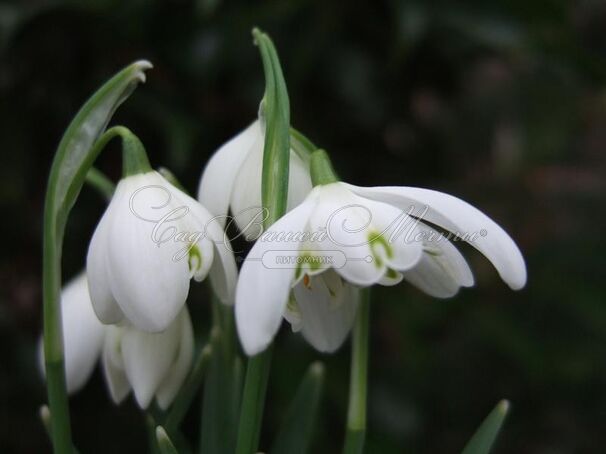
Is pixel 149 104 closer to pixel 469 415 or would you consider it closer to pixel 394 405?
pixel 394 405

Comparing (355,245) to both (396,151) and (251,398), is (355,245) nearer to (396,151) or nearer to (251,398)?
(251,398)

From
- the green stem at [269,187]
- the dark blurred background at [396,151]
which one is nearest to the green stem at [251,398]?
the green stem at [269,187]

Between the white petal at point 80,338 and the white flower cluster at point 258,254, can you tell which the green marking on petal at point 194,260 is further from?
the white petal at point 80,338

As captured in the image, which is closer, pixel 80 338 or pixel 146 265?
pixel 146 265

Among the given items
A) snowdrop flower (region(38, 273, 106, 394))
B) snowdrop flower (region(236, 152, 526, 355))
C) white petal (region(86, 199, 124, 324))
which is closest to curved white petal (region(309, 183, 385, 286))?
snowdrop flower (region(236, 152, 526, 355))

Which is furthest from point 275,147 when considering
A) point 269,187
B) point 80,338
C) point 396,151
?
point 396,151

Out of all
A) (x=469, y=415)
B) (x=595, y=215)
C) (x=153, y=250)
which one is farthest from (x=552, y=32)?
(x=153, y=250)
